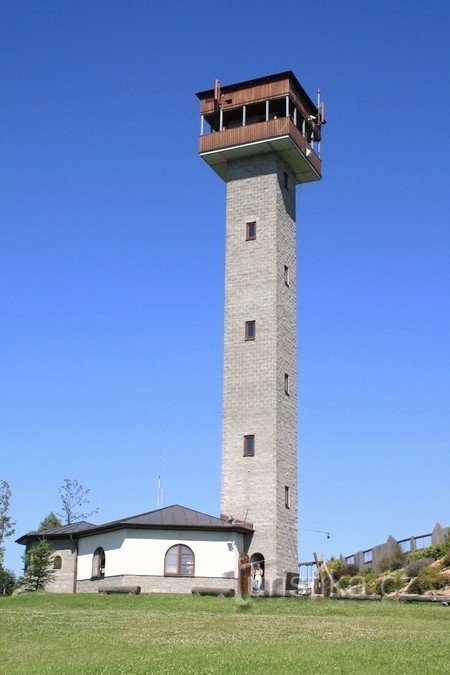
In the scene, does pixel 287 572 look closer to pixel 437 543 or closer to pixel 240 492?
pixel 240 492

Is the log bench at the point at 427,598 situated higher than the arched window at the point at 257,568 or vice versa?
the arched window at the point at 257,568

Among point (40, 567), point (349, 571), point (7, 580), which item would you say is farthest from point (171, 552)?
point (7, 580)

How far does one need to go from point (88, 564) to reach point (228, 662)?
24408 mm

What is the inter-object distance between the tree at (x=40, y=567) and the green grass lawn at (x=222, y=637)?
9.15 meters

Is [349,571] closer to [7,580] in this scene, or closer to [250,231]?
[250,231]

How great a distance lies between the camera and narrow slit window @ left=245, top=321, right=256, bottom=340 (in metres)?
41.3

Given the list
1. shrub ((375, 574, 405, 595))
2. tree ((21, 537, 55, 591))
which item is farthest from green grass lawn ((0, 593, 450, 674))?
shrub ((375, 574, 405, 595))

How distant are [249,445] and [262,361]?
156 inches

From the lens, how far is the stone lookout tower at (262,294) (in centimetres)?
3903

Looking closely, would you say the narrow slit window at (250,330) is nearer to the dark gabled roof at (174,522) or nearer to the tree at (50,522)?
the dark gabled roof at (174,522)

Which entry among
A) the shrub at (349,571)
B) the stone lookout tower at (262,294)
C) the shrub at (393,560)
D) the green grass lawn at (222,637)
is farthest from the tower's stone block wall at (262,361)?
the shrub at (349,571)

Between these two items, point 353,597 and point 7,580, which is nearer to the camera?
point 353,597

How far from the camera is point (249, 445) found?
3978cm

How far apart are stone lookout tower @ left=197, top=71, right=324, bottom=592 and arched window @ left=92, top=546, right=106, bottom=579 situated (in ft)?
18.8
